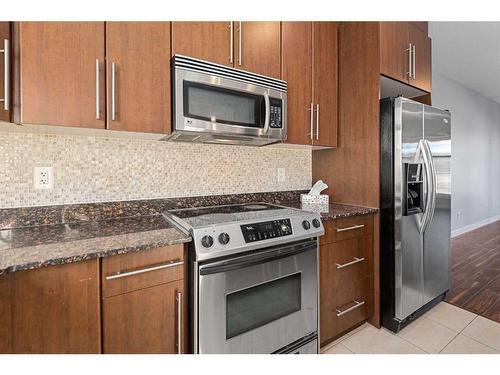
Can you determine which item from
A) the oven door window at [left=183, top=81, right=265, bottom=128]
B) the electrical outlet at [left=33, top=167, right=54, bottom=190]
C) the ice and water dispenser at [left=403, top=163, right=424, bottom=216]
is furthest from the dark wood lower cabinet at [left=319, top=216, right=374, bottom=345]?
the electrical outlet at [left=33, top=167, right=54, bottom=190]

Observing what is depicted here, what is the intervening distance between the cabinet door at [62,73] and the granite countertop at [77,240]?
50 cm

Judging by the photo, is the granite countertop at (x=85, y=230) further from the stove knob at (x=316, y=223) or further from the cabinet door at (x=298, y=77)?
the cabinet door at (x=298, y=77)

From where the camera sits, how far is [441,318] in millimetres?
2137

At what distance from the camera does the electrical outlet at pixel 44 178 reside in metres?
1.41

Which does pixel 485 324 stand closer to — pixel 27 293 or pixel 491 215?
pixel 27 293

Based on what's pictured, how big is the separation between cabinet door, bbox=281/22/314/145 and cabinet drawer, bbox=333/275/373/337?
42.2 inches

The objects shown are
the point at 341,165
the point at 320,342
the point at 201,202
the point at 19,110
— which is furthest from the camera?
the point at 341,165

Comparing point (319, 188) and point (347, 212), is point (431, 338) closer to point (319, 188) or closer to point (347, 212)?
point (347, 212)

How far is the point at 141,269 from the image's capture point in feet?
3.65

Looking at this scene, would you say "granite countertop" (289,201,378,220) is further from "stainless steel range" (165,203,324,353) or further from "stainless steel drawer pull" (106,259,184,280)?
"stainless steel drawer pull" (106,259,184,280)

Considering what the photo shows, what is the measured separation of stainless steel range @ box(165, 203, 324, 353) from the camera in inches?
48.8

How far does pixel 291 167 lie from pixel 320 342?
1.33 m
